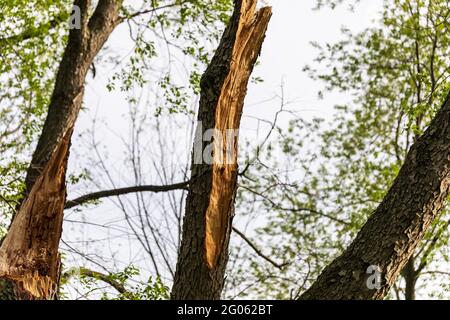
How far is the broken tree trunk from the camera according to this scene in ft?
14.0

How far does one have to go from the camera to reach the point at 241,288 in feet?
37.2

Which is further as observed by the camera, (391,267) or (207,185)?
(207,185)

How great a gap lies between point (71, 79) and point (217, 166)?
4722 millimetres

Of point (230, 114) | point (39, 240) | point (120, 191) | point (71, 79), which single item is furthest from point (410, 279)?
point (39, 240)

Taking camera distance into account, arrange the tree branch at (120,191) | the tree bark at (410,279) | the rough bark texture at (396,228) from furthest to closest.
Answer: the tree bark at (410,279), the tree branch at (120,191), the rough bark texture at (396,228)

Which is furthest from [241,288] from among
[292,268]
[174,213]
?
[174,213]

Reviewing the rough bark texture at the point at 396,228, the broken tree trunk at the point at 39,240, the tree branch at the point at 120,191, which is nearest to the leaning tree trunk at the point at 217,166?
the rough bark texture at the point at 396,228

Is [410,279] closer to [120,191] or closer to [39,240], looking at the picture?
[120,191]

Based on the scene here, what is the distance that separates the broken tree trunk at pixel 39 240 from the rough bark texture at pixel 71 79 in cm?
325

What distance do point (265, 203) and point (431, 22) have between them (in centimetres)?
412

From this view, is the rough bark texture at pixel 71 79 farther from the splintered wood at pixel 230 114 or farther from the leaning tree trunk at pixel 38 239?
the splintered wood at pixel 230 114

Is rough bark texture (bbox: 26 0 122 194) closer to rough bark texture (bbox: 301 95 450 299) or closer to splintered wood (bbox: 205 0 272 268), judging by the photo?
splintered wood (bbox: 205 0 272 268)

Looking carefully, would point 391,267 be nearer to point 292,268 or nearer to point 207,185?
point 207,185

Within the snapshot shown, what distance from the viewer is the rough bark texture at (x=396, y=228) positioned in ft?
12.7
